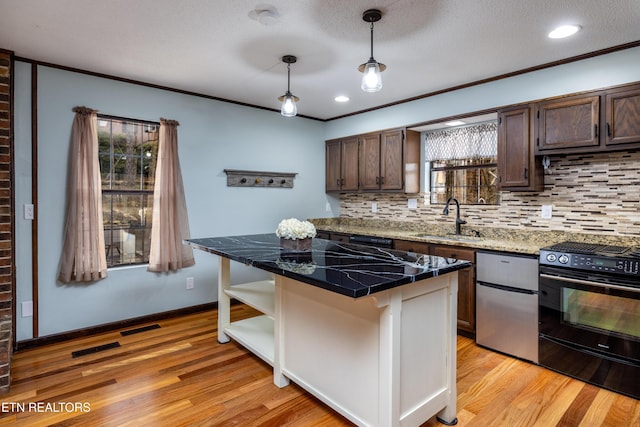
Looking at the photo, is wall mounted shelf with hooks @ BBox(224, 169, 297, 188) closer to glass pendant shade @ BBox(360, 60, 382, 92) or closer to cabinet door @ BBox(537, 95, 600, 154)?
glass pendant shade @ BBox(360, 60, 382, 92)

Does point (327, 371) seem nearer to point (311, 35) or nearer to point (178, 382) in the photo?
point (178, 382)

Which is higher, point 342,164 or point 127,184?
point 342,164

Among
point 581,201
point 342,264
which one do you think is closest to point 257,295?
point 342,264

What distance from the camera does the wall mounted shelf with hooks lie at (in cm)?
423

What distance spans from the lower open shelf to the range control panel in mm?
2124

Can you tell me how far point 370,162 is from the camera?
448 centimetres

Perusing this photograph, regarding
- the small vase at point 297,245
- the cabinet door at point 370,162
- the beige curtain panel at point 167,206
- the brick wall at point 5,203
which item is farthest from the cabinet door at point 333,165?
the brick wall at point 5,203

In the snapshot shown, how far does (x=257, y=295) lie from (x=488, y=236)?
2.37 metres

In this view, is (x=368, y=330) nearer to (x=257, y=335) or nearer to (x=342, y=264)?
(x=342, y=264)

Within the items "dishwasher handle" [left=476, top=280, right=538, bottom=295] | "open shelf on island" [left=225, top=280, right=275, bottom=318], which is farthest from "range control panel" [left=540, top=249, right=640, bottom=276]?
"open shelf on island" [left=225, top=280, right=275, bottom=318]

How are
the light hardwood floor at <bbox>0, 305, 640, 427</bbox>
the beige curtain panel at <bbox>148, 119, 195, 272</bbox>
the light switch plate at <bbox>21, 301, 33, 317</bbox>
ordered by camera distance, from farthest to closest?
1. the beige curtain panel at <bbox>148, 119, 195, 272</bbox>
2. the light switch plate at <bbox>21, 301, 33, 317</bbox>
3. the light hardwood floor at <bbox>0, 305, 640, 427</bbox>

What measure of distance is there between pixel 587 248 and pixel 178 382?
3085 millimetres

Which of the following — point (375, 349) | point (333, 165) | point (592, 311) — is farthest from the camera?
point (333, 165)

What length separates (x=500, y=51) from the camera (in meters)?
2.76
